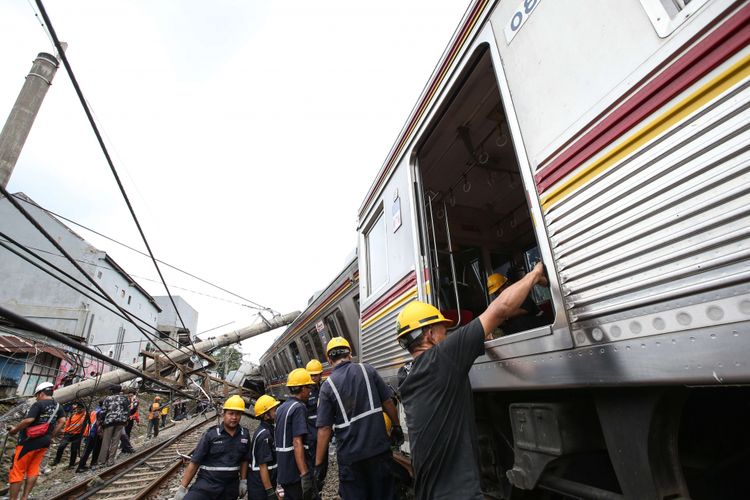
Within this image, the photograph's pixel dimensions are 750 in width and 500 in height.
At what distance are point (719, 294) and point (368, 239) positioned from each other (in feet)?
12.4

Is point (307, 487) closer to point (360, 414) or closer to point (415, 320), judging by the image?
point (360, 414)

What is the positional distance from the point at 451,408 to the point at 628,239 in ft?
3.56

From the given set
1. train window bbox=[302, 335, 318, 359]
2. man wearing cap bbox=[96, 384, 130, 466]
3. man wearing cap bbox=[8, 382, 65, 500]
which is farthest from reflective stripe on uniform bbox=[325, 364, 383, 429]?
man wearing cap bbox=[96, 384, 130, 466]

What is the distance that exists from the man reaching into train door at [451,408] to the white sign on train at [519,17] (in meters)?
1.26

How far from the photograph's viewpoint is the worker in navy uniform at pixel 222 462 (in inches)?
162

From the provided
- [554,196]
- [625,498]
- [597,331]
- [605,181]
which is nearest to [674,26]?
[605,181]

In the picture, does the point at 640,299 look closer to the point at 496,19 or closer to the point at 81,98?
the point at 496,19

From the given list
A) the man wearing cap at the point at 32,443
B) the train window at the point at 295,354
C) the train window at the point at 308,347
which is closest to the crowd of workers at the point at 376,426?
the train window at the point at 308,347

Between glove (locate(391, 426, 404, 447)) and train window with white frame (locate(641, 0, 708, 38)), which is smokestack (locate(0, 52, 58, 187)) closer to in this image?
glove (locate(391, 426, 404, 447))

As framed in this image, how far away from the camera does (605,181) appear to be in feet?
4.75

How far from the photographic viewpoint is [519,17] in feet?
6.47

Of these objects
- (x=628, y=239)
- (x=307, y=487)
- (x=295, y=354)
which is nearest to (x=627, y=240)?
(x=628, y=239)

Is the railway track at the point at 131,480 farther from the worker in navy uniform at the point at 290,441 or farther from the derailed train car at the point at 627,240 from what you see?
the derailed train car at the point at 627,240

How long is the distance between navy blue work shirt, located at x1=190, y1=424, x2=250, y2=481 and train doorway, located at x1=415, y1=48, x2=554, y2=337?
114 inches
